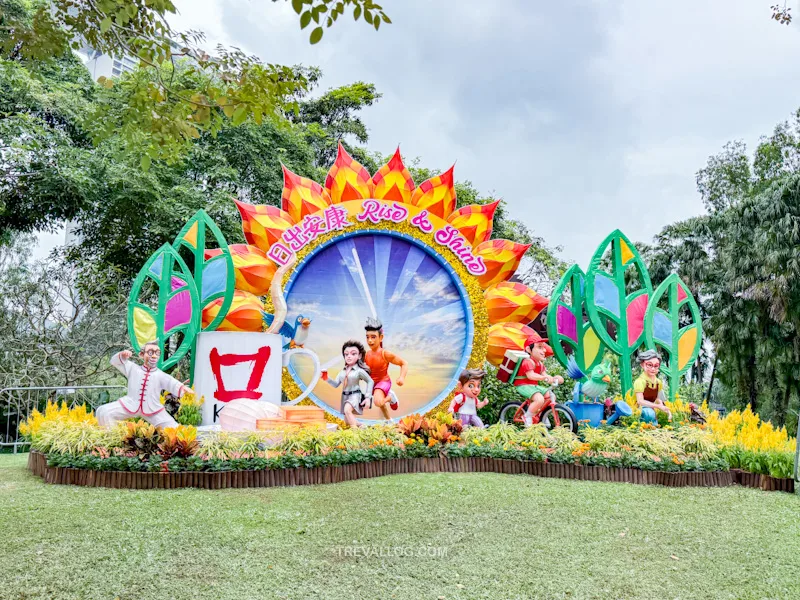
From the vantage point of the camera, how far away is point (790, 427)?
1980cm

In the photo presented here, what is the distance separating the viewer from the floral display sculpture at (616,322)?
10.1m

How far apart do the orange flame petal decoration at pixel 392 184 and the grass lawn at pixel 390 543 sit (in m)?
5.43

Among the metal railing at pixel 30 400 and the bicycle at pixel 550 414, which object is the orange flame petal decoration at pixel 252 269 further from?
the metal railing at pixel 30 400

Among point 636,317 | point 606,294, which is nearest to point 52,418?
point 606,294

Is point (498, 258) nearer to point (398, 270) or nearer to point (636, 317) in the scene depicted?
point (398, 270)

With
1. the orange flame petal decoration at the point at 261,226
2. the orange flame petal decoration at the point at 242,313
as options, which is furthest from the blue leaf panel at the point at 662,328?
the orange flame petal decoration at the point at 242,313

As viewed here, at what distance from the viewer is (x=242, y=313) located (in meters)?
9.33

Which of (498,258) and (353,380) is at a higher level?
(498,258)

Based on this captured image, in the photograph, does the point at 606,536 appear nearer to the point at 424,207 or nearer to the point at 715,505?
the point at 715,505

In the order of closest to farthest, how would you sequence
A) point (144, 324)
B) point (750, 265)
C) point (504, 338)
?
1. point (144, 324)
2. point (504, 338)
3. point (750, 265)

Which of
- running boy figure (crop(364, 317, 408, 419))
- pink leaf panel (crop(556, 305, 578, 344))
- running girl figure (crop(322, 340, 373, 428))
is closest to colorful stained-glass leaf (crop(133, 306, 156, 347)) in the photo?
running girl figure (crop(322, 340, 373, 428))

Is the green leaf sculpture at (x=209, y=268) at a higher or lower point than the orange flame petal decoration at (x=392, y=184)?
lower

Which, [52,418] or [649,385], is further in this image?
[649,385]

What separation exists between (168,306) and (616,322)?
672 centimetres
